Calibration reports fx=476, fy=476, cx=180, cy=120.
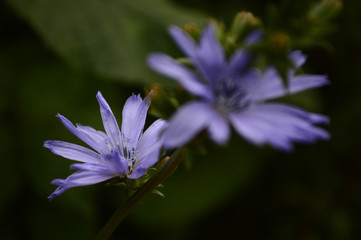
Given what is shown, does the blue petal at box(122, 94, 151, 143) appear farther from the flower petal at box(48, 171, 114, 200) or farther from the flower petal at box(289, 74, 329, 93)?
the flower petal at box(289, 74, 329, 93)

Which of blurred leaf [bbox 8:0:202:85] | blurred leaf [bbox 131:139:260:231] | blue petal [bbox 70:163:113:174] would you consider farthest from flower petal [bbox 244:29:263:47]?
blurred leaf [bbox 131:139:260:231]

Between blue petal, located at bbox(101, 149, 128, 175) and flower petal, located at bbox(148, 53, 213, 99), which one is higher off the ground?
flower petal, located at bbox(148, 53, 213, 99)

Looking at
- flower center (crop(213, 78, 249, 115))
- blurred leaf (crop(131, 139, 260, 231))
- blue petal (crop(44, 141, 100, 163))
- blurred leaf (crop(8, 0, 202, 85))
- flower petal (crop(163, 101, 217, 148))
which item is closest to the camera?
flower petal (crop(163, 101, 217, 148))

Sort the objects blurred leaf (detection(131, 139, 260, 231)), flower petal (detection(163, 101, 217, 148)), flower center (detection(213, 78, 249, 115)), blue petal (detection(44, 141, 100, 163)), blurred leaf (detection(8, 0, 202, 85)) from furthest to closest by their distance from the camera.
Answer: blurred leaf (detection(131, 139, 260, 231)) → blurred leaf (detection(8, 0, 202, 85)) → blue petal (detection(44, 141, 100, 163)) → flower center (detection(213, 78, 249, 115)) → flower petal (detection(163, 101, 217, 148))

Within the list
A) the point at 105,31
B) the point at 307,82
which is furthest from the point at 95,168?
the point at 105,31

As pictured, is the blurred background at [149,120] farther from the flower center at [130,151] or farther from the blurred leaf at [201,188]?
the flower center at [130,151]

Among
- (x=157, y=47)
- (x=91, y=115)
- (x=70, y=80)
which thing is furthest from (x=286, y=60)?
(x=70, y=80)

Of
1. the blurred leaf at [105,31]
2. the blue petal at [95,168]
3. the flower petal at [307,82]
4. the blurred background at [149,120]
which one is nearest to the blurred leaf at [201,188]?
the blurred background at [149,120]
